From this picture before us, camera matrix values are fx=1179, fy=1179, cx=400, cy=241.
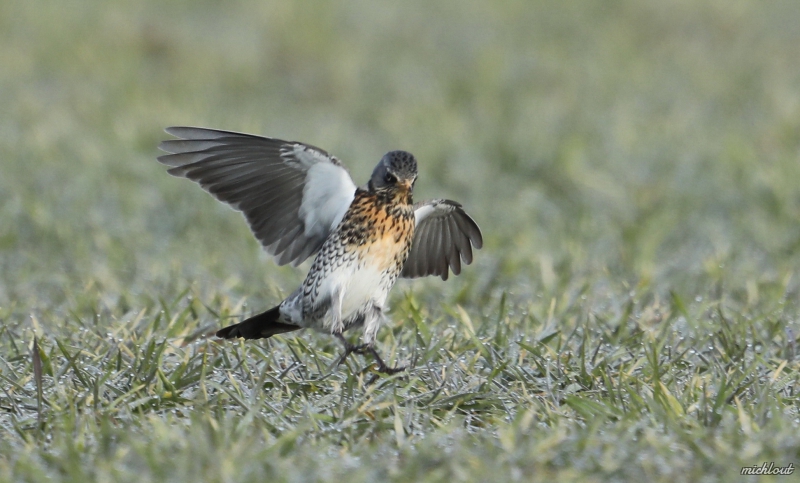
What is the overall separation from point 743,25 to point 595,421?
33.0ft

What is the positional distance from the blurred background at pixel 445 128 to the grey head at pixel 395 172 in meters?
1.24

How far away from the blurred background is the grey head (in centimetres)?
124

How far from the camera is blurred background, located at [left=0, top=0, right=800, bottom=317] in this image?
6176 mm

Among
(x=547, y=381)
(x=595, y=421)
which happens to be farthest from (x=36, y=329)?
(x=595, y=421)

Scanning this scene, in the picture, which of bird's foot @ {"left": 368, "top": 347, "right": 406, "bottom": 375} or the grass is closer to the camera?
the grass

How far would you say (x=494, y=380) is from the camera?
401cm

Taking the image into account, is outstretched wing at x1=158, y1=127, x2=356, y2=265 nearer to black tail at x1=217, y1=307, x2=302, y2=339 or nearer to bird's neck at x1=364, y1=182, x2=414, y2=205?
bird's neck at x1=364, y1=182, x2=414, y2=205

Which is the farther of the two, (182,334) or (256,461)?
(182,334)

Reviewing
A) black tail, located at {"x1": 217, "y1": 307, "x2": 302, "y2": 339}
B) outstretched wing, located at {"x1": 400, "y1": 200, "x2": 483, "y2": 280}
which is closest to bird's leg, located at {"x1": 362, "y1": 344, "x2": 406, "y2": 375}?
black tail, located at {"x1": 217, "y1": 307, "x2": 302, "y2": 339}

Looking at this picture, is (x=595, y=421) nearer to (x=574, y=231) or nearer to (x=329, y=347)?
(x=329, y=347)

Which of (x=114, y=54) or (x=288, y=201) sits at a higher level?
(x=114, y=54)

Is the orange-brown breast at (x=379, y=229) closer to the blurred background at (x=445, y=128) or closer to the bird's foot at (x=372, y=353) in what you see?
the bird's foot at (x=372, y=353)

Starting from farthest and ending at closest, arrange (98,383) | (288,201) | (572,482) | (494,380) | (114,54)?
1. (114,54)
2. (288,201)
3. (494,380)
4. (98,383)
5. (572,482)

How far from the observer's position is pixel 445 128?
907 cm
